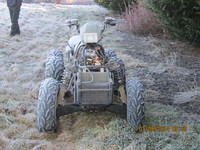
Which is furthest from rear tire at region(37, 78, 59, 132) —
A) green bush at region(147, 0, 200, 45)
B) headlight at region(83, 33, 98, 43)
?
green bush at region(147, 0, 200, 45)

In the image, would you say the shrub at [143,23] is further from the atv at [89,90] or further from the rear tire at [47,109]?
the rear tire at [47,109]

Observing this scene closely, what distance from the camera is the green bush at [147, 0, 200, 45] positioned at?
6461 millimetres

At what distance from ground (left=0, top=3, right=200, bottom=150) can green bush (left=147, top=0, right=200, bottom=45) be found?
1.73 feet

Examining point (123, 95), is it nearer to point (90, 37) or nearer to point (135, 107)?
point (135, 107)

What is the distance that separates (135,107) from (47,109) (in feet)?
3.25

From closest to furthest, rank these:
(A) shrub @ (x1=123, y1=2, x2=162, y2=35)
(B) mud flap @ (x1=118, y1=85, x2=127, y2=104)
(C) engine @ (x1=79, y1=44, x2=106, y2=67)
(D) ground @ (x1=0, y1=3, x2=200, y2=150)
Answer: (D) ground @ (x1=0, y1=3, x2=200, y2=150), (B) mud flap @ (x1=118, y1=85, x2=127, y2=104), (C) engine @ (x1=79, y1=44, x2=106, y2=67), (A) shrub @ (x1=123, y1=2, x2=162, y2=35)

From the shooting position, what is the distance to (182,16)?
6.70 m

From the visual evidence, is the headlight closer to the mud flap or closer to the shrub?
the mud flap

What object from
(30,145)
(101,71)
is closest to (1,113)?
(30,145)
